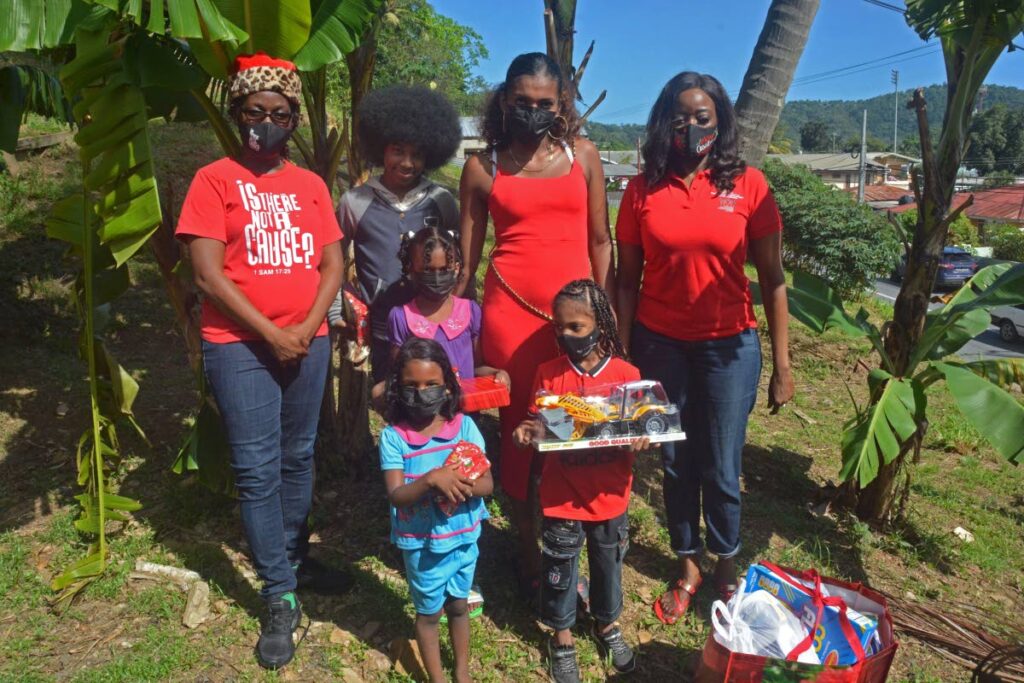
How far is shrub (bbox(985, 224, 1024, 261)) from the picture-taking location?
28.4 meters

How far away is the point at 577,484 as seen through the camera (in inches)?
110

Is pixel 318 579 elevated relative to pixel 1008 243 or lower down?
lower down

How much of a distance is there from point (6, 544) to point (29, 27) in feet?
8.26

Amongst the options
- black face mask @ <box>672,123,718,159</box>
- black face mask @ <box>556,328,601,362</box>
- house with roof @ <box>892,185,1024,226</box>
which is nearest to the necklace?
black face mask @ <box>672,123,718,159</box>

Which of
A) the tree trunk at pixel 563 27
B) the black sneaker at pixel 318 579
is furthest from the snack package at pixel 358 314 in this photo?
the tree trunk at pixel 563 27

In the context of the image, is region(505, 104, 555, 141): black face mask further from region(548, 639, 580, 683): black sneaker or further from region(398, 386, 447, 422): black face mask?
region(548, 639, 580, 683): black sneaker

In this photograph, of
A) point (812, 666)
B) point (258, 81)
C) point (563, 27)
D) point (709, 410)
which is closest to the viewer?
point (812, 666)

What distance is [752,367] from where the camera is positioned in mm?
3113

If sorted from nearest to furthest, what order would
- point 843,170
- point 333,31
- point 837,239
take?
point 333,31, point 837,239, point 843,170

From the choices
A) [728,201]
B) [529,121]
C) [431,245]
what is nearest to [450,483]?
[431,245]

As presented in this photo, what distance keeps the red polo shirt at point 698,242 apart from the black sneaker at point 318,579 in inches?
74.4

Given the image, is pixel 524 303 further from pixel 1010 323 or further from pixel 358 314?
pixel 1010 323

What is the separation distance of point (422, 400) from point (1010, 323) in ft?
56.1

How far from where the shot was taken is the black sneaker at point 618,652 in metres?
2.97
